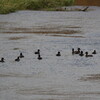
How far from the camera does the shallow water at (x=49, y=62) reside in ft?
32.6

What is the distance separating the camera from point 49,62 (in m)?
13.3

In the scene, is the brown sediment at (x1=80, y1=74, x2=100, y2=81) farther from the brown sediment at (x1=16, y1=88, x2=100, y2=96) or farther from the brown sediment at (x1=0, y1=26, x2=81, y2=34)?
the brown sediment at (x1=0, y1=26, x2=81, y2=34)

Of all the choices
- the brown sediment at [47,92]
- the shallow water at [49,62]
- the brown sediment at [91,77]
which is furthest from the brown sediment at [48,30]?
the brown sediment at [47,92]

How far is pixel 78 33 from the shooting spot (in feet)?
64.8

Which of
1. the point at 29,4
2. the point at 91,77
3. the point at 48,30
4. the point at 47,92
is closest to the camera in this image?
the point at 47,92

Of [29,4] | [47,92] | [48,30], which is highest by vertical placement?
[29,4]

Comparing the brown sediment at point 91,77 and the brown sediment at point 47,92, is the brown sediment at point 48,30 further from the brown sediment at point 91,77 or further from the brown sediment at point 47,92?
the brown sediment at point 47,92

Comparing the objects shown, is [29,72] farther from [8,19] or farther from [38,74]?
[8,19]

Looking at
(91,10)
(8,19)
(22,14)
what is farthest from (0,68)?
(91,10)

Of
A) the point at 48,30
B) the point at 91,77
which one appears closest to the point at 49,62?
the point at 91,77

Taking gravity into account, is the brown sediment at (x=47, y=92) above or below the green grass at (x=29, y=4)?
below

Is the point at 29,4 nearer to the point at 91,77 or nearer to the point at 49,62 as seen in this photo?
the point at 49,62

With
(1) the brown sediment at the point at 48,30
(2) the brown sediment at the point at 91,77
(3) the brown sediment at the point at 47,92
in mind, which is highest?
(1) the brown sediment at the point at 48,30

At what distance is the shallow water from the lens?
9922 millimetres
